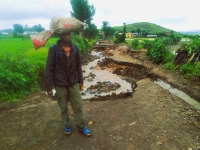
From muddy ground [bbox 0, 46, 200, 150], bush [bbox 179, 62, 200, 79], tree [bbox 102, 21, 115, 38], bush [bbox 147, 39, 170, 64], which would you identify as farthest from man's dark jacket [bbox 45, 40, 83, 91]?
tree [bbox 102, 21, 115, 38]

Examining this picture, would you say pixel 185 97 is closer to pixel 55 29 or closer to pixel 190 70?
pixel 190 70

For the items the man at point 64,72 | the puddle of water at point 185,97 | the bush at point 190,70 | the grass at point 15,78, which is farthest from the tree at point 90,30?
the man at point 64,72

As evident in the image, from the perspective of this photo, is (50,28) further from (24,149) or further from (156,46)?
(156,46)

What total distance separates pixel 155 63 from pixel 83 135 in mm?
9425

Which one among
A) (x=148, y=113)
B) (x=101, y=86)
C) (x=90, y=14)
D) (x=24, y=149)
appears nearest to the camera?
(x=24, y=149)

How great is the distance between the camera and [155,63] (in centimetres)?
1184

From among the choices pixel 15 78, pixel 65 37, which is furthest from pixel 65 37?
pixel 15 78

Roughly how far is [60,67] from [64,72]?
0.11 metres

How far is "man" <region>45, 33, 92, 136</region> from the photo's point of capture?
299 centimetres

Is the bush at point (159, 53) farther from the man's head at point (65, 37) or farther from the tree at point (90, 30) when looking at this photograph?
the tree at point (90, 30)

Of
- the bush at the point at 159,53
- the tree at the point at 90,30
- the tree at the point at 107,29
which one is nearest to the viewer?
the bush at the point at 159,53

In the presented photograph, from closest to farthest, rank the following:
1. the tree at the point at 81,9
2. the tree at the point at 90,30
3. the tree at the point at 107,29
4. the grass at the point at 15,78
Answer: the grass at the point at 15,78
the tree at the point at 81,9
the tree at the point at 90,30
the tree at the point at 107,29

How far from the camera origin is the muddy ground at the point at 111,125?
126 inches

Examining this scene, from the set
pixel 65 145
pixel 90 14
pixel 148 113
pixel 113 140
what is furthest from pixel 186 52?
pixel 90 14
